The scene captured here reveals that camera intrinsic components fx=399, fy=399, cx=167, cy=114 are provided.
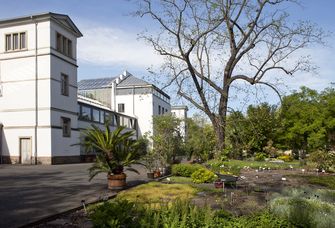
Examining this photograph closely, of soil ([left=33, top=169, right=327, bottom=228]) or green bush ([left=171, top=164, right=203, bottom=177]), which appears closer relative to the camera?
soil ([left=33, top=169, right=327, bottom=228])

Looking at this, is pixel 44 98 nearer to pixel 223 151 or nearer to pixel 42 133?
pixel 42 133

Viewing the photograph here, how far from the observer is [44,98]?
34.8 meters

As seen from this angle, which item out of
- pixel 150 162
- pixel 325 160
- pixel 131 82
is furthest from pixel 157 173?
pixel 131 82

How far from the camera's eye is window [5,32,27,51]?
35656mm

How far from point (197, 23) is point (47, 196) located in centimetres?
1557

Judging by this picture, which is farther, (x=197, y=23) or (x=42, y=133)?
(x=42, y=133)

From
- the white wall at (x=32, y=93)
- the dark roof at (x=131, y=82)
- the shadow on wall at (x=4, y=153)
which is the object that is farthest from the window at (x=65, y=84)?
the dark roof at (x=131, y=82)

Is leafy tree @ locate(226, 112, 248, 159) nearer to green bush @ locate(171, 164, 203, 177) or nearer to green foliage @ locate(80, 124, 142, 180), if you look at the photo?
green bush @ locate(171, 164, 203, 177)

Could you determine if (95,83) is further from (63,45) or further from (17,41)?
Result: (17,41)

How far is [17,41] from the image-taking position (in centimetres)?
3578

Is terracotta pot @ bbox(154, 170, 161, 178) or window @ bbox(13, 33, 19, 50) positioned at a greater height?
window @ bbox(13, 33, 19, 50)

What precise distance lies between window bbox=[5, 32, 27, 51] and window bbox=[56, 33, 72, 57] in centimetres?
288

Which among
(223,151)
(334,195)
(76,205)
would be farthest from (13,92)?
(334,195)

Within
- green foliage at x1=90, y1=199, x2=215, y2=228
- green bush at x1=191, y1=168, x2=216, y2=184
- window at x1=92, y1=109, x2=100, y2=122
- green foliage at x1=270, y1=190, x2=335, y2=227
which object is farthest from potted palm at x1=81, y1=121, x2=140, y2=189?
window at x1=92, y1=109, x2=100, y2=122
